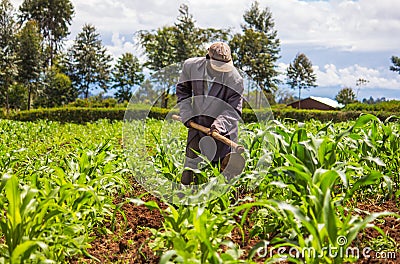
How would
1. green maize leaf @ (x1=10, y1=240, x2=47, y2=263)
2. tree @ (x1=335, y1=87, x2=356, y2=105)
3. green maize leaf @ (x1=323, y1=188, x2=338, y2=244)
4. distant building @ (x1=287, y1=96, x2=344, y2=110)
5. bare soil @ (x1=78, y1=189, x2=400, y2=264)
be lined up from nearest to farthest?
green maize leaf @ (x1=10, y1=240, x2=47, y2=263) → green maize leaf @ (x1=323, y1=188, x2=338, y2=244) → bare soil @ (x1=78, y1=189, x2=400, y2=264) → distant building @ (x1=287, y1=96, x2=344, y2=110) → tree @ (x1=335, y1=87, x2=356, y2=105)

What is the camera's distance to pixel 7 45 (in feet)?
122

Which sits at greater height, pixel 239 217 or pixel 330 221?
pixel 330 221

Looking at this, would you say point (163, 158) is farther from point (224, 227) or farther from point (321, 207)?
point (321, 207)

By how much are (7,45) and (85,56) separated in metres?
14.6

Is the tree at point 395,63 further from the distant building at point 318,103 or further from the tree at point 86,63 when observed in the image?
the tree at point 86,63

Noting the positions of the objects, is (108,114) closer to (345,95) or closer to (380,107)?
A: (380,107)

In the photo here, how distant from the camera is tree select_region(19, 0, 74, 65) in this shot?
49.0 meters

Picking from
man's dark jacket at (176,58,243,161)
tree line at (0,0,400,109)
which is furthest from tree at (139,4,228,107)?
man's dark jacket at (176,58,243,161)

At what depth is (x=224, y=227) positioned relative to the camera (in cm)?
290

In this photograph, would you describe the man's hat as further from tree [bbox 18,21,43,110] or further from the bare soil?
tree [bbox 18,21,43,110]

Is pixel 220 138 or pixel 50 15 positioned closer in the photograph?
pixel 220 138

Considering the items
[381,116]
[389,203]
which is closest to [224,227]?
[389,203]

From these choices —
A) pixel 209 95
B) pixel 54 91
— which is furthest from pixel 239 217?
pixel 54 91

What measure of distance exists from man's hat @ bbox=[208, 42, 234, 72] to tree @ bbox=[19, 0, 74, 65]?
157ft
